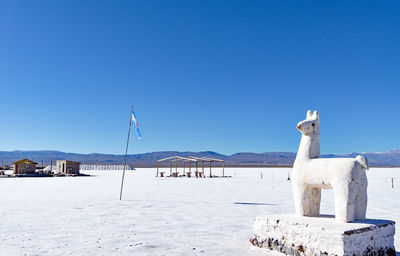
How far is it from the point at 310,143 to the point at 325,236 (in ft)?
5.04

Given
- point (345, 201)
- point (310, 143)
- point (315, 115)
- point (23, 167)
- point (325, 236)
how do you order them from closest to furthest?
point (325, 236) < point (345, 201) < point (310, 143) < point (315, 115) < point (23, 167)

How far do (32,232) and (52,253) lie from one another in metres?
1.97

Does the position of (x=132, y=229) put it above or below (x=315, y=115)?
below

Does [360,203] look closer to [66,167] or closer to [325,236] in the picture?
[325,236]

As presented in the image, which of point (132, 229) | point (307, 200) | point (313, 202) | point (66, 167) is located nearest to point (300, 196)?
point (307, 200)

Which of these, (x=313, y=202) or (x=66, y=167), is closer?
(x=313, y=202)

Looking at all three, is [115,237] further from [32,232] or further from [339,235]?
[339,235]

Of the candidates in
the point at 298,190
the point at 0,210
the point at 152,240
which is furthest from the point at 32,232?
the point at 298,190

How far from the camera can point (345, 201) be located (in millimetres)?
4457

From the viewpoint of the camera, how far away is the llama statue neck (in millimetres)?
5141

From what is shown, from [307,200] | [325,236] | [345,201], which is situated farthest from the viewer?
[307,200]

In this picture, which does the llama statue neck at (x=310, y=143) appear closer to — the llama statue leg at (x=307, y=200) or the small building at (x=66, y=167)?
the llama statue leg at (x=307, y=200)

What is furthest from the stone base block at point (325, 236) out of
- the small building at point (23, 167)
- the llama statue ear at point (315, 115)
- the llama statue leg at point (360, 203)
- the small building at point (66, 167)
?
the small building at point (66, 167)

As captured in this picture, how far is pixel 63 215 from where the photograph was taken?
898 cm
